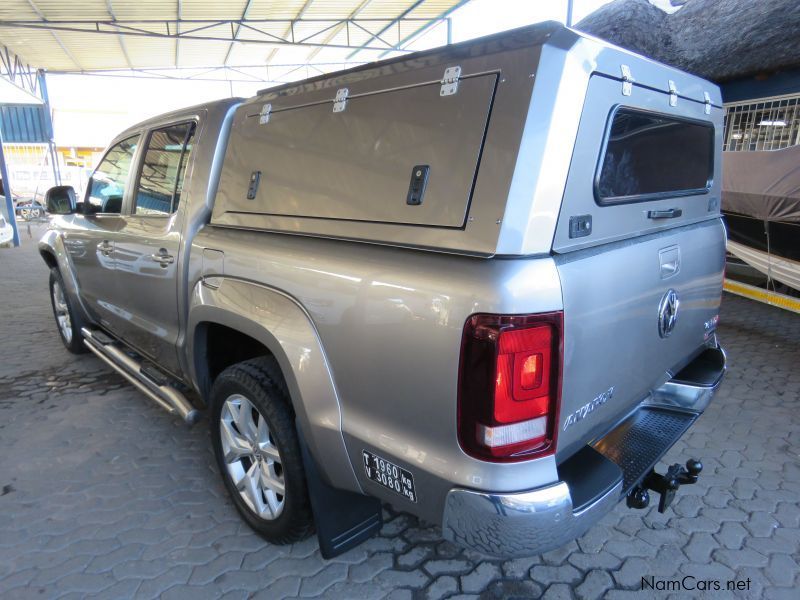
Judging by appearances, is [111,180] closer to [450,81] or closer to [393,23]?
[450,81]

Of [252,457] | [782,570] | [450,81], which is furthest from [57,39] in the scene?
[782,570]

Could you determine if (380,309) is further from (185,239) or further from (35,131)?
(35,131)

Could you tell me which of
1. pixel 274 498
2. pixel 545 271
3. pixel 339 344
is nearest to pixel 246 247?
pixel 339 344

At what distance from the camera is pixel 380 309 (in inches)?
63.9

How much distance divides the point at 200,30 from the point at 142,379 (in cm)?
1310

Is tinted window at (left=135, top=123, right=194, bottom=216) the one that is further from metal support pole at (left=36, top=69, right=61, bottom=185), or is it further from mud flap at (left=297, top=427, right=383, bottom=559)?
metal support pole at (left=36, top=69, right=61, bottom=185)

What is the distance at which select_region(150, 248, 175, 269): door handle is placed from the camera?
2.73m

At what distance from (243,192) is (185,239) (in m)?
0.46

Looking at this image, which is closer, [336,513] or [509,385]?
[509,385]

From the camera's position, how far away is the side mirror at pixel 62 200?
3.97 metres

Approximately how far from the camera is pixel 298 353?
74.2 inches

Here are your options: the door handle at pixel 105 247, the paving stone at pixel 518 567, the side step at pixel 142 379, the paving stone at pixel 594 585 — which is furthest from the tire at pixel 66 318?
the paving stone at pixel 594 585

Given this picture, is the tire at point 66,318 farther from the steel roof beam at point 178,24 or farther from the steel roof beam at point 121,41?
the steel roof beam at point 178,24

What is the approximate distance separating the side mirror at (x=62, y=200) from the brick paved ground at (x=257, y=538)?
1505 mm
